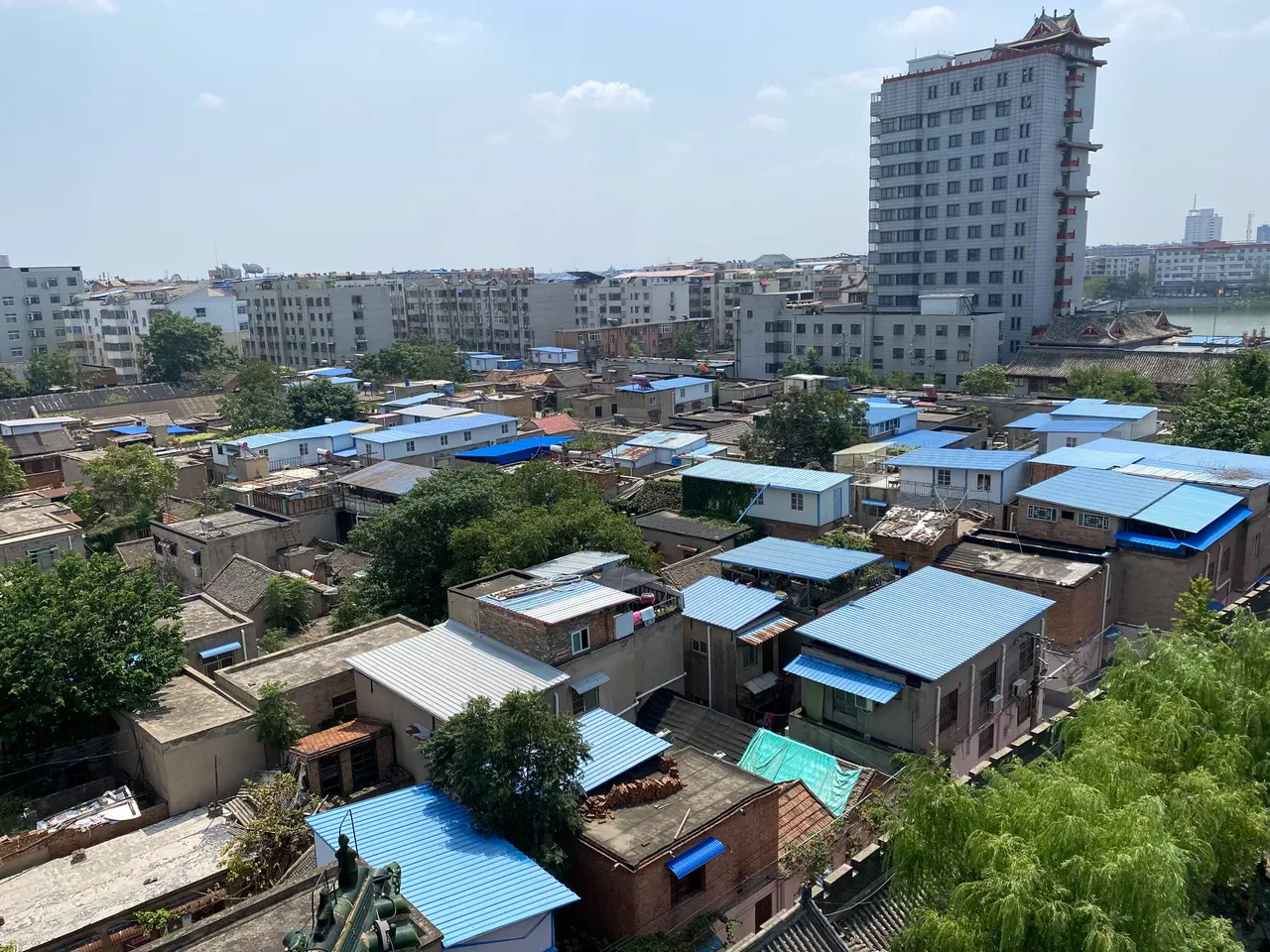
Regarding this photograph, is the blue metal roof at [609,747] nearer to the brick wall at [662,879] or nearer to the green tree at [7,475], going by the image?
the brick wall at [662,879]

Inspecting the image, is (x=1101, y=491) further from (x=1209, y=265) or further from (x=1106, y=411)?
(x=1209, y=265)

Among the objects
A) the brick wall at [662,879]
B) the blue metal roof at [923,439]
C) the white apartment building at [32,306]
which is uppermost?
the white apartment building at [32,306]

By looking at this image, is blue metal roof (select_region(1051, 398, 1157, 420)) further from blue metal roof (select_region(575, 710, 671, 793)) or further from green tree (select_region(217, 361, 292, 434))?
green tree (select_region(217, 361, 292, 434))

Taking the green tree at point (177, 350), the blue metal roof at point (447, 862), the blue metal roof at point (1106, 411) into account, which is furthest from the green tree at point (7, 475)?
the blue metal roof at point (1106, 411)

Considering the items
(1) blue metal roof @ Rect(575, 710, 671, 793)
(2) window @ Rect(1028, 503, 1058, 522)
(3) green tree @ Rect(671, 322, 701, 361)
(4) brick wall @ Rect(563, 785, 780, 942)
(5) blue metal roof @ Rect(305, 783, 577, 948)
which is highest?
(3) green tree @ Rect(671, 322, 701, 361)

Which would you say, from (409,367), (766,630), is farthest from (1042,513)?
(409,367)

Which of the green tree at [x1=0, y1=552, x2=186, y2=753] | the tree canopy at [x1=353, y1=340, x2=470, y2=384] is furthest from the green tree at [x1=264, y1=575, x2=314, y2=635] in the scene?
the tree canopy at [x1=353, y1=340, x2=470, y2=384]
